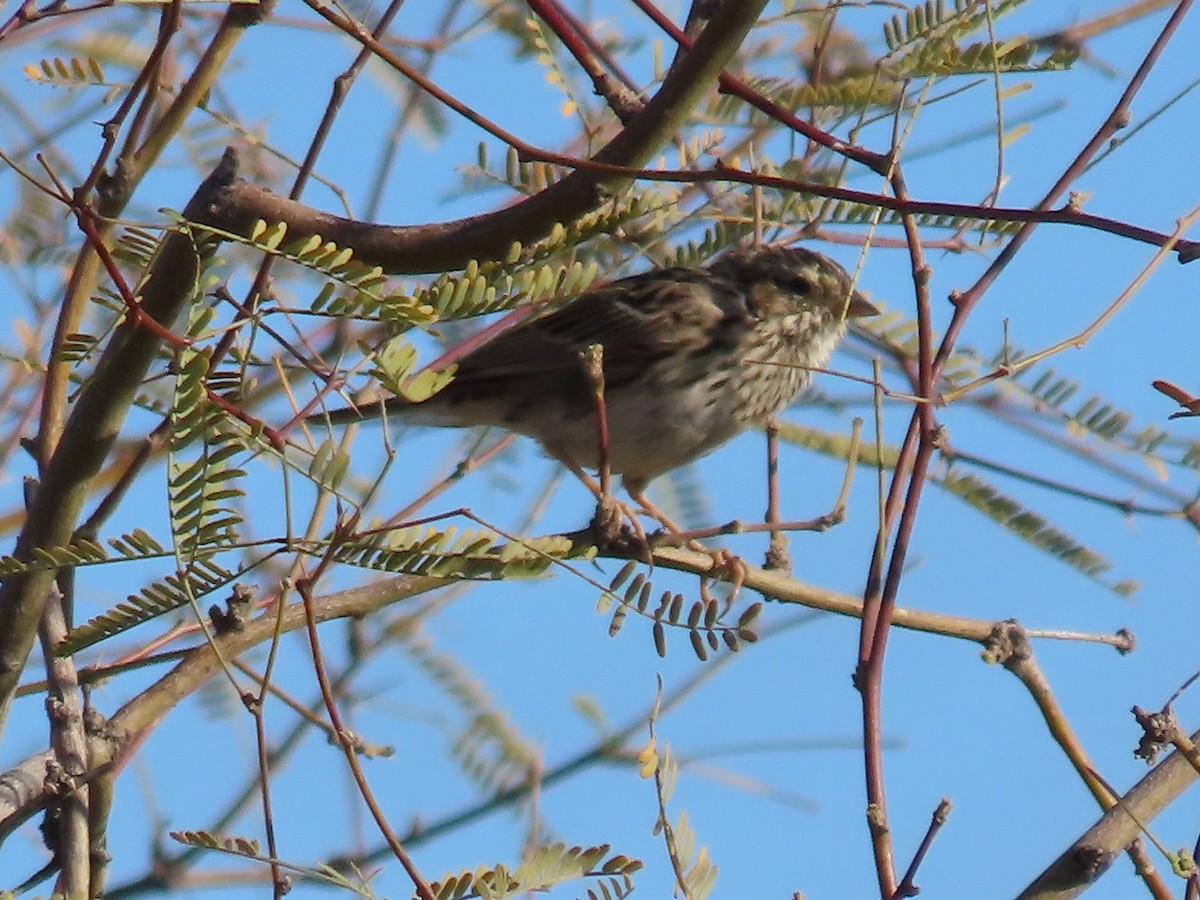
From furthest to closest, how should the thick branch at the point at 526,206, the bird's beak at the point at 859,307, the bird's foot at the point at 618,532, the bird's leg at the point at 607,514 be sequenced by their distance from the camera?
the bird's beak at the point at 859,307 < the bird's foot at the point at 618,532 < the bird's leg at the point at 607,514 < the thick branch at the point at 526,206

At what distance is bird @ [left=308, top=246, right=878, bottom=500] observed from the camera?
15.9 feet

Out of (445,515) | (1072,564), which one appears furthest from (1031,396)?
(445,515)

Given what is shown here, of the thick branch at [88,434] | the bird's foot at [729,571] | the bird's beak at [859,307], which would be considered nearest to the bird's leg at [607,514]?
the bird's foot at [729,571]

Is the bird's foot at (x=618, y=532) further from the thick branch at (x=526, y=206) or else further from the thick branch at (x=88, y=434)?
the thick branch at (x=88, y=434)

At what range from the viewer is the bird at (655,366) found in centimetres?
484

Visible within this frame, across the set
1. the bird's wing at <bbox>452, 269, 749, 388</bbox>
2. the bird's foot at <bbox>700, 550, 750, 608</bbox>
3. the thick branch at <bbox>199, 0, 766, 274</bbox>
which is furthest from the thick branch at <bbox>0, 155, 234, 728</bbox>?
the bird's wing at <bbox>452, 269, 749, 388</bbox>

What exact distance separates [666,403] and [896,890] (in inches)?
107

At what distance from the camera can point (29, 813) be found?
2.87 metres

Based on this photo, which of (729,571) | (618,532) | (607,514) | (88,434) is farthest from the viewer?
(729,571)

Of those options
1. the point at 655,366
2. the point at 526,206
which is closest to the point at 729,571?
the point at 526,206

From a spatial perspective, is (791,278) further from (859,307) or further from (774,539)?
(774,539)

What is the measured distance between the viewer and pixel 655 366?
4.96 m

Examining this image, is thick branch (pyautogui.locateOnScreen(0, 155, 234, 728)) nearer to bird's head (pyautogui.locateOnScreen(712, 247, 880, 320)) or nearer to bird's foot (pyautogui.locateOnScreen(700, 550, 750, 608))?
bird's foot (pyautogui.locateOnScreen(700, 550, 750, 608))

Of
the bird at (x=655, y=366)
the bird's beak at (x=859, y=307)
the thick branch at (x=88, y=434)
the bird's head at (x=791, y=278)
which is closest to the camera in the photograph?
the thick branch at (x=88, y=434)
